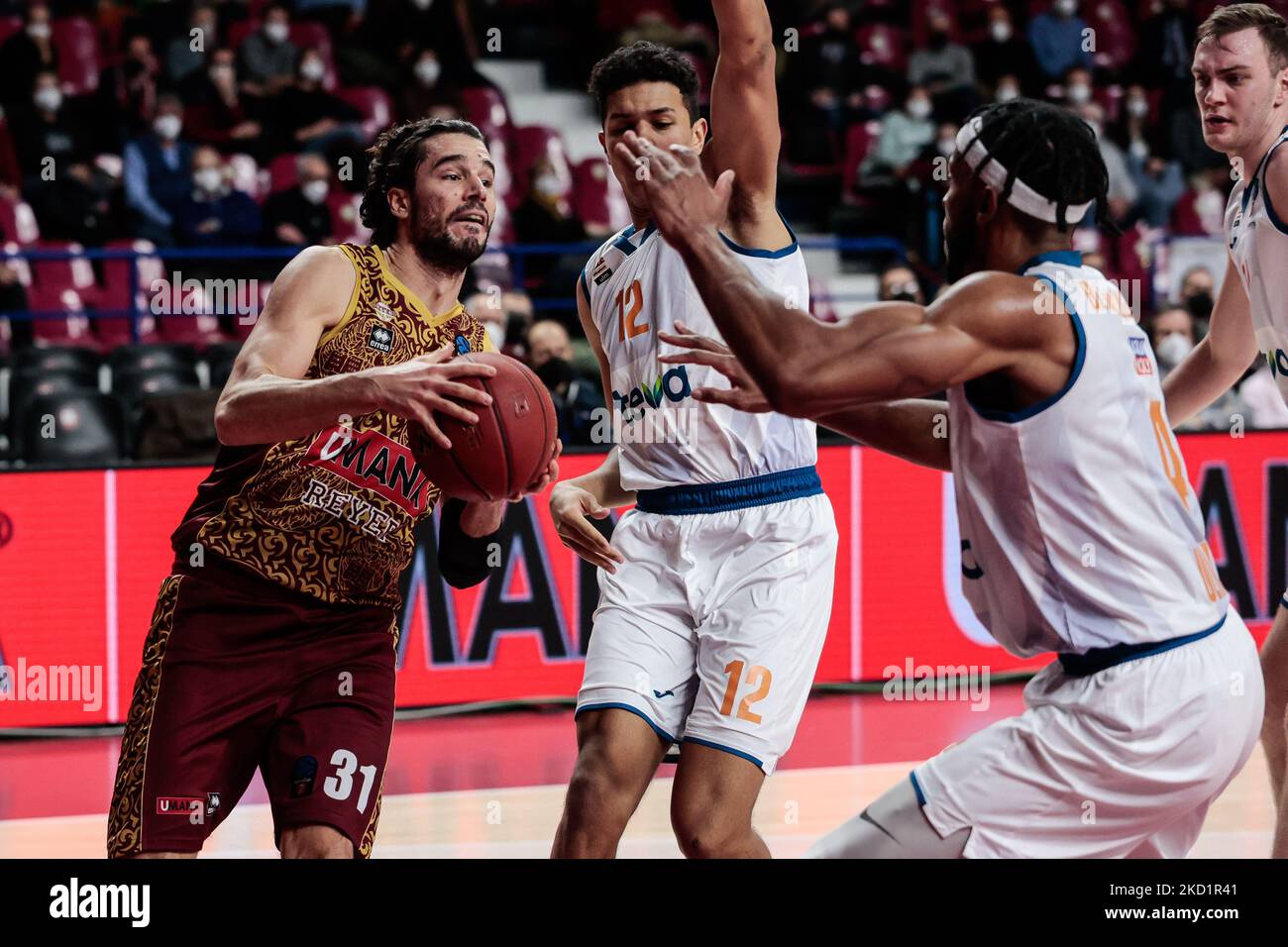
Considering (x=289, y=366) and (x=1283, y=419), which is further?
(x=1283, y=419)

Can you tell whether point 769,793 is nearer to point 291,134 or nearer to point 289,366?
point 289,366

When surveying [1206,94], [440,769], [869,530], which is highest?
[1206,94]

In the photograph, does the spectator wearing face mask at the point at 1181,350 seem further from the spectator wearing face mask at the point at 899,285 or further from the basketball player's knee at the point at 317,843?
the basketball player's knee at the point at 317,843

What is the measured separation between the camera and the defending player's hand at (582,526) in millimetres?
4016

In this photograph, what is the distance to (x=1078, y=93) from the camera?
1400 centimetres

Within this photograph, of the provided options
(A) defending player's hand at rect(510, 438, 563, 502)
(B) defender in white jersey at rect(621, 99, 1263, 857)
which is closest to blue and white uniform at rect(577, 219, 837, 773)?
(A) defending player's hand at rect(510, 438, 563, 502)

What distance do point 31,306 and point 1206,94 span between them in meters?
9.13

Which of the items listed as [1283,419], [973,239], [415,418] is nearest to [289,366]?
[415,418]

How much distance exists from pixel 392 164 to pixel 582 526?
109 centimetres

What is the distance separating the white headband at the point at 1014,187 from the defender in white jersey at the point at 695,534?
1001 millimetres

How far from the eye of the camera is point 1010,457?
3002 millimetres

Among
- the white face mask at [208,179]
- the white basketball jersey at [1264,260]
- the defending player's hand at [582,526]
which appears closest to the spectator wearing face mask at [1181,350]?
the white basketball jersey at [1264,260]

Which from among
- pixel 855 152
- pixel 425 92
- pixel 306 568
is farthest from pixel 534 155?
pixel 306 568
